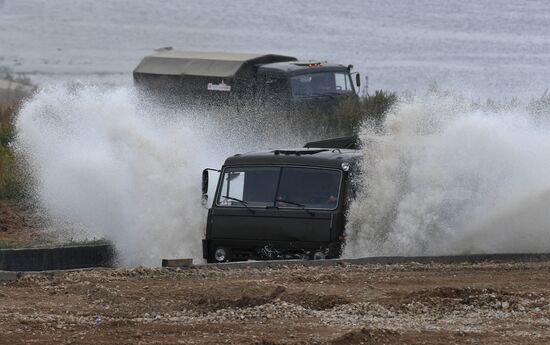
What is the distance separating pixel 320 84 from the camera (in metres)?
31.1

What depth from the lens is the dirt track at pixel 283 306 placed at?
399 inches

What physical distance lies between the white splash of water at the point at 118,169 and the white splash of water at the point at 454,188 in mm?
2617

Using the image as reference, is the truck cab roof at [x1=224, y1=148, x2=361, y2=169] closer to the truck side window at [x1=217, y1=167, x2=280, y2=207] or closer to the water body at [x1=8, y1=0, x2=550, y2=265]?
the truck side window at [x1=217, y1=167, x2=280, y2=207]

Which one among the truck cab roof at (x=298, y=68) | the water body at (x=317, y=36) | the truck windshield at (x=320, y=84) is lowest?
the water body at (x=317, y=36)

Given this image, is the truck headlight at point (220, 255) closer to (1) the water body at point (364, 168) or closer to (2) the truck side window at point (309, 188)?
(2) the truck side window at point (309, 188)

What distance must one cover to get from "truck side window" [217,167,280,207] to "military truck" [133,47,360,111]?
13.4 meters

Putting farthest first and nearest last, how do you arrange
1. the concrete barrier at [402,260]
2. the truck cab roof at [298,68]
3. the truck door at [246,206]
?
the truck cab roof at [298,68] < the truck door at [246,206] < the concrete barrier at [402,260]

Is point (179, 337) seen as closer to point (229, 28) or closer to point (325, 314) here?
point (325, 314)

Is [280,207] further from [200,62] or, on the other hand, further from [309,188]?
[200,62]

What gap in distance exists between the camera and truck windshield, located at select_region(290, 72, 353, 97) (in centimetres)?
3053

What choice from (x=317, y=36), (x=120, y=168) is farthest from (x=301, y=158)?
(x=317, y=36)

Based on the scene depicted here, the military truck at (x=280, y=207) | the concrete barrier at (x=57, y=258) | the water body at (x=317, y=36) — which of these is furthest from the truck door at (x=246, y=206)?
the water body at (x=317, y=36)

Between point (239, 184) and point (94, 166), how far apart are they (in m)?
4.90

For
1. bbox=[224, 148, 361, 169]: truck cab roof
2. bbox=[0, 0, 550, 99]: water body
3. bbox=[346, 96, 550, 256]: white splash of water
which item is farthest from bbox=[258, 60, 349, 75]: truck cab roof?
bbox=[224, 148, 361, 169]: truck cab roof
